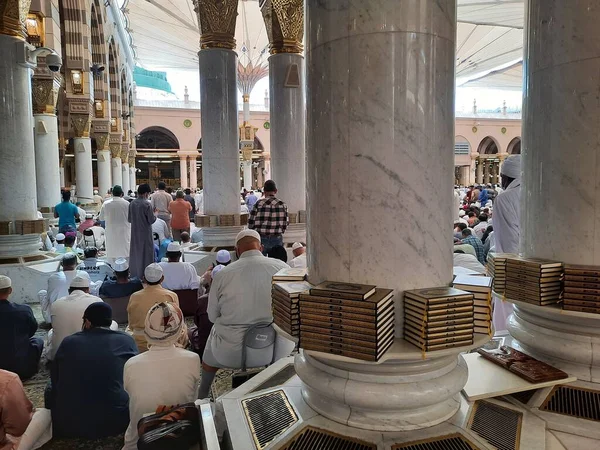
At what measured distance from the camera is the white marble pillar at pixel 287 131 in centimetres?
678

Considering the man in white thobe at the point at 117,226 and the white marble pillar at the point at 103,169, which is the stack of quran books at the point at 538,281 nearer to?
the man in white thobe at the point at 117,226

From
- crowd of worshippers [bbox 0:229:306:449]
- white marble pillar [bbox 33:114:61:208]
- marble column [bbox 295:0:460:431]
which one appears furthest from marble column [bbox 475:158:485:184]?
marble column [bbox 295:0:460:431]

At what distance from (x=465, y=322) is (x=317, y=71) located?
104 centimetres

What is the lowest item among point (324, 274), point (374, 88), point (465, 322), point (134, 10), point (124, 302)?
point (124, 302)

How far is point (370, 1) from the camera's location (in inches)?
65.4

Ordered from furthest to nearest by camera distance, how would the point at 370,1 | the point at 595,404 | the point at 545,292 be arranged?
the point at 545,292, the point at 595,404, the point at 370,1

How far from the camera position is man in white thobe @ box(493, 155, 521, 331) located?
10.5ft

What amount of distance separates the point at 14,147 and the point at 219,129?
2.40m

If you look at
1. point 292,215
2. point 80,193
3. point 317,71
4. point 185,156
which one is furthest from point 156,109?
point 317,71

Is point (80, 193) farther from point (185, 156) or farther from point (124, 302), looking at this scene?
point (185, 156)

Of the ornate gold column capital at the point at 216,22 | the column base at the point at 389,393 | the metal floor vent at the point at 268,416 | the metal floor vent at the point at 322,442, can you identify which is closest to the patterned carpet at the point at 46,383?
the metal floor vent at the point at 268,416

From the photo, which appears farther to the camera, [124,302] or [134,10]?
[134,10]

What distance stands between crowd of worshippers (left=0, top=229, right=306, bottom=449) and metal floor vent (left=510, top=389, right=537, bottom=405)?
1.34 m

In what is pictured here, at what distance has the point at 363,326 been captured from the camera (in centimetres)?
161
